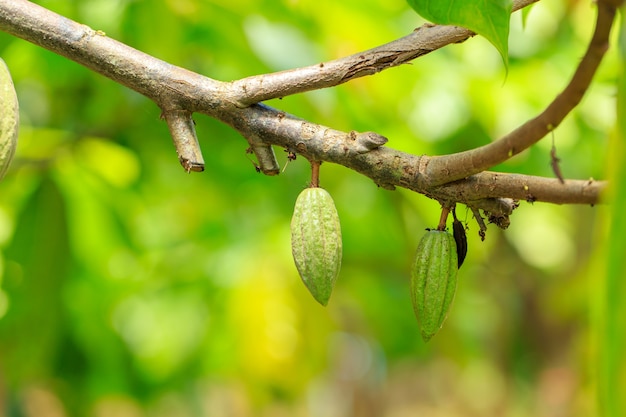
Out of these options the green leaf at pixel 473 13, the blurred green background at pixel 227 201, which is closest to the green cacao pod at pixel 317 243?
the green leaf at pixel 473 13

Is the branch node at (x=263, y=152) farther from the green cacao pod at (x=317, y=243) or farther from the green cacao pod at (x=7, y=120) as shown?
the green cacao pod at (x=7, y=120)

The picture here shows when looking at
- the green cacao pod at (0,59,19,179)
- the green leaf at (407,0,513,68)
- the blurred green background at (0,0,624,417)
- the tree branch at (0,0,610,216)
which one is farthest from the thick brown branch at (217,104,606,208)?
the blurred green background at (0,0,624,417)

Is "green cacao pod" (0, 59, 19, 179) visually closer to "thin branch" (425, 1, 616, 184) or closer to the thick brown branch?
the thick brown branch

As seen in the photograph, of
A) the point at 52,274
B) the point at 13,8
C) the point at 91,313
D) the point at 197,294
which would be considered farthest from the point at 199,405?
the point at 13,8

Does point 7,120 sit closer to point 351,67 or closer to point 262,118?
point 262,118

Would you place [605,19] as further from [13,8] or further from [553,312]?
[553,312]
